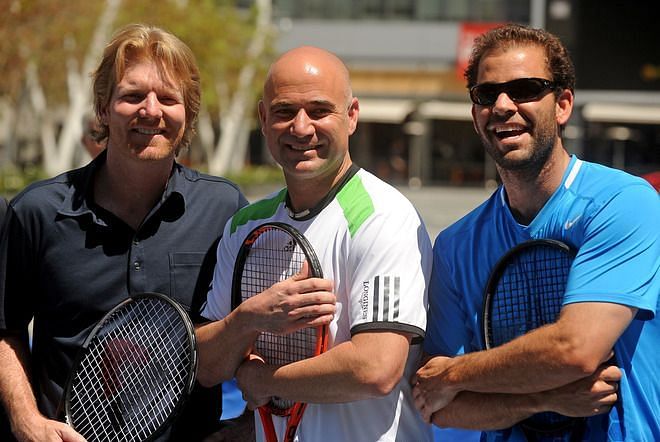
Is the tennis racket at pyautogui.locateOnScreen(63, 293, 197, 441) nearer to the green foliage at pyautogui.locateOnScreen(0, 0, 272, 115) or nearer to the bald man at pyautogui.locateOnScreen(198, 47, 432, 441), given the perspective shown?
the bald man at pyautogui.locateOnScreen(198, 47, 432, 441)

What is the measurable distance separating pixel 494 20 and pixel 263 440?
47.2m

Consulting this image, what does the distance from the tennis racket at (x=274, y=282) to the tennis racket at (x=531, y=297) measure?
570mm

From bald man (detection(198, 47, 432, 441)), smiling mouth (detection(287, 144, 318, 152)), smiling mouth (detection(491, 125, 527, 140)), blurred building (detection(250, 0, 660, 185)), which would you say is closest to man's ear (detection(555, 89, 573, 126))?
smiling mouth (detection(491, 125, 527, 140))

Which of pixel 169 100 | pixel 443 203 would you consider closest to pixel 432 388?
pixel 169 100

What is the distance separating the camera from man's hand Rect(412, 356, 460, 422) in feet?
9.42

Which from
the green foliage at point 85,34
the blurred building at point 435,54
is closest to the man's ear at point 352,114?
the green foliage at point 85,34

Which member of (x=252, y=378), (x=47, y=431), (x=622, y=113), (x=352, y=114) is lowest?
(x=622, y=113)

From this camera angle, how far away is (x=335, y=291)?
2.90 m

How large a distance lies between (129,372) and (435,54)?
150ft

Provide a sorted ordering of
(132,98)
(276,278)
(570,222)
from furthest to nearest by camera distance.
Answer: (132,98) < (276,278) < (570,222)

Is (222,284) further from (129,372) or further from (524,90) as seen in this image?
(524,90)

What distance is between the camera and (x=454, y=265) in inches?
120

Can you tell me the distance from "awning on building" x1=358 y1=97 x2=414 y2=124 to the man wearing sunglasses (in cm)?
4021

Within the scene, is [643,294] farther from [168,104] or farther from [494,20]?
[494,20]
